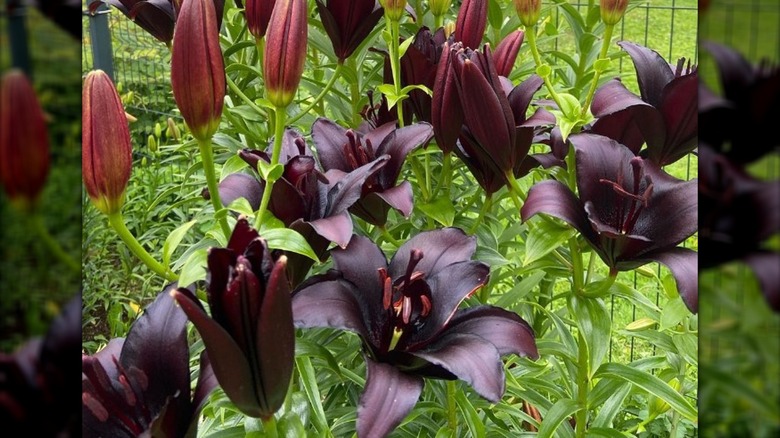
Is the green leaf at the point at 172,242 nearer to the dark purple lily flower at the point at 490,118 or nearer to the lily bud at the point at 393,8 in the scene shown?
the dark purple lily flower at the point at 490,118

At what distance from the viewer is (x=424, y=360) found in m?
Answer: 0.64

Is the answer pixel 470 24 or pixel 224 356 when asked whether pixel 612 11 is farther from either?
pixel 224 356

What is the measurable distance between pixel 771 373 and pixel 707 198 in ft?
0.14

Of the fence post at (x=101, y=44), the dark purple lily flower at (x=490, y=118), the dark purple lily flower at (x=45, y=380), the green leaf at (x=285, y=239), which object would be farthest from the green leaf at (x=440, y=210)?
the fence post at (x=101, y=44)

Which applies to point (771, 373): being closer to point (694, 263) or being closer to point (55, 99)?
point (55, 99)

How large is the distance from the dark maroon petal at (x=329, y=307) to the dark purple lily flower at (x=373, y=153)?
0.49 ft

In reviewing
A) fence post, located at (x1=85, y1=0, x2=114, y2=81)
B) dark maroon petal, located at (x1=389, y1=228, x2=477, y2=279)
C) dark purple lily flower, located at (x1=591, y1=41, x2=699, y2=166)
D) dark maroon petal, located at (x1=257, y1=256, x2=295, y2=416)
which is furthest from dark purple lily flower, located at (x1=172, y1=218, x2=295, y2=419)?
fence post, located at (x1=85, y1=0, x2=114, y2=81)

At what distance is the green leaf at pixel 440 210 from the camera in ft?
2.91

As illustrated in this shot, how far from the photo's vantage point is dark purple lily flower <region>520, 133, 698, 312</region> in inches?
27.8

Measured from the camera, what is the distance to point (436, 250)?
0.72 m

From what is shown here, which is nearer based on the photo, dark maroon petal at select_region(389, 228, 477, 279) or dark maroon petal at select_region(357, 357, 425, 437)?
dark maroon petal at select_region(357, 357, 425, 437)

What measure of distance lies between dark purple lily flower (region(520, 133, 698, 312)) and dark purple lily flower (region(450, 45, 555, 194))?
6cm

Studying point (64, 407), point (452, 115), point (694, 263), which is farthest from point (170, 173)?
point (64, 407)

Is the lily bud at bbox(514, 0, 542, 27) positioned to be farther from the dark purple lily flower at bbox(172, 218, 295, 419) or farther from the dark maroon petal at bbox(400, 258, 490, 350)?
the dark purple lily flower at bbox(172, 218, 295, 419)
